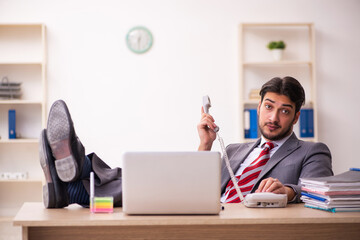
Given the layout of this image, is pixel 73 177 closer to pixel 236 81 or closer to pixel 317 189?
pixel 317 189

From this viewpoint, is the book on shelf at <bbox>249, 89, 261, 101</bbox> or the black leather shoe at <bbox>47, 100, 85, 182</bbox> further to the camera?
the book on shelf at <bbox>249, 89, 261, 101</bbox>

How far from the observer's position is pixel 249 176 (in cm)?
244

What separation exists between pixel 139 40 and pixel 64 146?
325 cm

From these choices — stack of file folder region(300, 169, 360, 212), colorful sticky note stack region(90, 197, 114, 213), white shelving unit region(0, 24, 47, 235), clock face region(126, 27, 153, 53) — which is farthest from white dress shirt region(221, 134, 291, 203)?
white shelving unit region(0, 24, 47, 235)

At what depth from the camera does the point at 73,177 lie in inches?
67.6

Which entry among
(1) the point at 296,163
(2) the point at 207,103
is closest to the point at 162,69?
(1) the point at 296,163

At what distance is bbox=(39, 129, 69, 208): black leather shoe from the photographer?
1.75 m

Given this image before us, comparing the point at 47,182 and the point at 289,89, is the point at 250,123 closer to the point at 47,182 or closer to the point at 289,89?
the point at 289,89

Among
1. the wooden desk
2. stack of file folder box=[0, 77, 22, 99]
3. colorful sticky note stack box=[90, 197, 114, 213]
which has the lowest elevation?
the wooden desk

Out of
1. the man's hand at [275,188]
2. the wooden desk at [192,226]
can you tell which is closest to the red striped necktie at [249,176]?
the man's hand at [275,188]

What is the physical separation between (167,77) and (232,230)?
11.0ft

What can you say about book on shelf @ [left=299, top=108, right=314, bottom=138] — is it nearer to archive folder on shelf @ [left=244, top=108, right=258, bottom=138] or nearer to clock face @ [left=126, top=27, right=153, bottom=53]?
archive folder on shelf @ [left=244, top=108, right=258, bottom=138]

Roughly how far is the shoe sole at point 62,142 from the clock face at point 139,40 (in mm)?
3156

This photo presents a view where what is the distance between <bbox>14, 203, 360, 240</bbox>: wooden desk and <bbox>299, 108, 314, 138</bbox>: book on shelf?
123 inches
